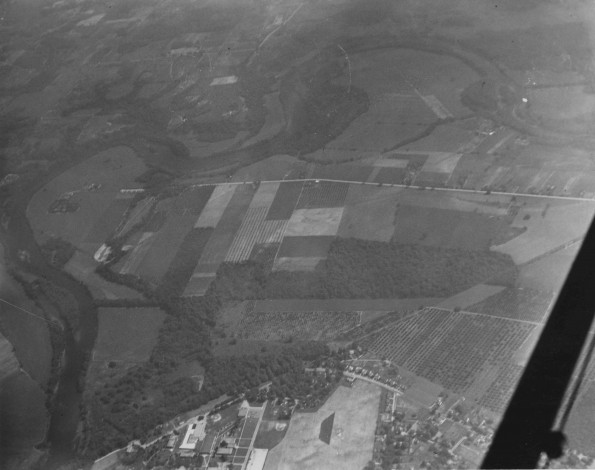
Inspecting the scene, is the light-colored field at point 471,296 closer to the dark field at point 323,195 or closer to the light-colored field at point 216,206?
the dark field at point 323,195

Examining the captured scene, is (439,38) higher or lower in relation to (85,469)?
higher

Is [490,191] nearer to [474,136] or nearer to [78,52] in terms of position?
[474,136]

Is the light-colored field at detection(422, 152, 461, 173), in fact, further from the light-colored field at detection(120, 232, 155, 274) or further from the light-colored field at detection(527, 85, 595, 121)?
the light-colored field at detection(120, 232, 155, 274)

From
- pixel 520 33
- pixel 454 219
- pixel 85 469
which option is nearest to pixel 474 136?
pixel 454 219

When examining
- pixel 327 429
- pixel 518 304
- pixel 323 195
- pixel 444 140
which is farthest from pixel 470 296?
pixel 444 140

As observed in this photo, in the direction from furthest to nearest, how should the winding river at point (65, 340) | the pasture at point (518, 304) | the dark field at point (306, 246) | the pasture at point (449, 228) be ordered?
the dark field at point (306, 246) < the pasture at point (449, 228) < the winding river at point (65, 340) < the pasture at point (518, 304)

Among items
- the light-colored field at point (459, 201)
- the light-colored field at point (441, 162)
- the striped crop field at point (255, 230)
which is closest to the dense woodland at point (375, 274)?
the striped crop field at point (255, 230)

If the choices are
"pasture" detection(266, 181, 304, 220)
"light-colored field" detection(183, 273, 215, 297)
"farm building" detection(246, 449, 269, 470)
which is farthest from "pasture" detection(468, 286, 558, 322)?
"light-colored field" detection(183, 273, 215, 297)
